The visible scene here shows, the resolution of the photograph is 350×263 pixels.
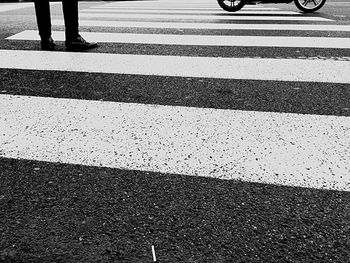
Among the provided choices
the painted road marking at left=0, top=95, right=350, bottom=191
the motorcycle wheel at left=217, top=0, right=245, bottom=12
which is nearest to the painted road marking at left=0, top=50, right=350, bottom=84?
the painted road marking at left=0, top=95, right=350, bottom=191

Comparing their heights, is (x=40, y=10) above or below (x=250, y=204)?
above

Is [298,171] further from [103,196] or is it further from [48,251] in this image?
[48,251]

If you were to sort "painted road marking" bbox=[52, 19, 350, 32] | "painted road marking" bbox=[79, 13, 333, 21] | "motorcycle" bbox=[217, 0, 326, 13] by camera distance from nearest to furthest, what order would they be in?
"painted road marking" bbox=[52, 19, 350, 32] < "painted road marking" bbox=[79, 13, 333, 21] < "motorcycle" bbox=[217, 0, 326, 13]

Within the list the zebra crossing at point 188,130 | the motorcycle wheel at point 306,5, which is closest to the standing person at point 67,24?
the zebra crossing at point 188,130

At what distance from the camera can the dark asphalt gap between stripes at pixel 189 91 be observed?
2.66 m

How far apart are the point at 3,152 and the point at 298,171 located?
1381 mm

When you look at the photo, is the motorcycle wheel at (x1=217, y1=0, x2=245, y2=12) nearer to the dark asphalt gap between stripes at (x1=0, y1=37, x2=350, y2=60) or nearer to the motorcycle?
the motorcycle

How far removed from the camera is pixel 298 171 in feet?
6.00

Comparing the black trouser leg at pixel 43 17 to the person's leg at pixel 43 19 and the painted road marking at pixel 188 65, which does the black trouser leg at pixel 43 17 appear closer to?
the person's leg at pixel 43 19

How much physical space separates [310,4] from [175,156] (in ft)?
24.4

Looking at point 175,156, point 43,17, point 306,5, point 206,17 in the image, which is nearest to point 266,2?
point 306,5

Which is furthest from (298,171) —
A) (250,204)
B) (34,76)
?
(34,76)

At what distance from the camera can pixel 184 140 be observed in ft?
7.09

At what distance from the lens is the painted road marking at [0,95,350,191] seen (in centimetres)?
185
